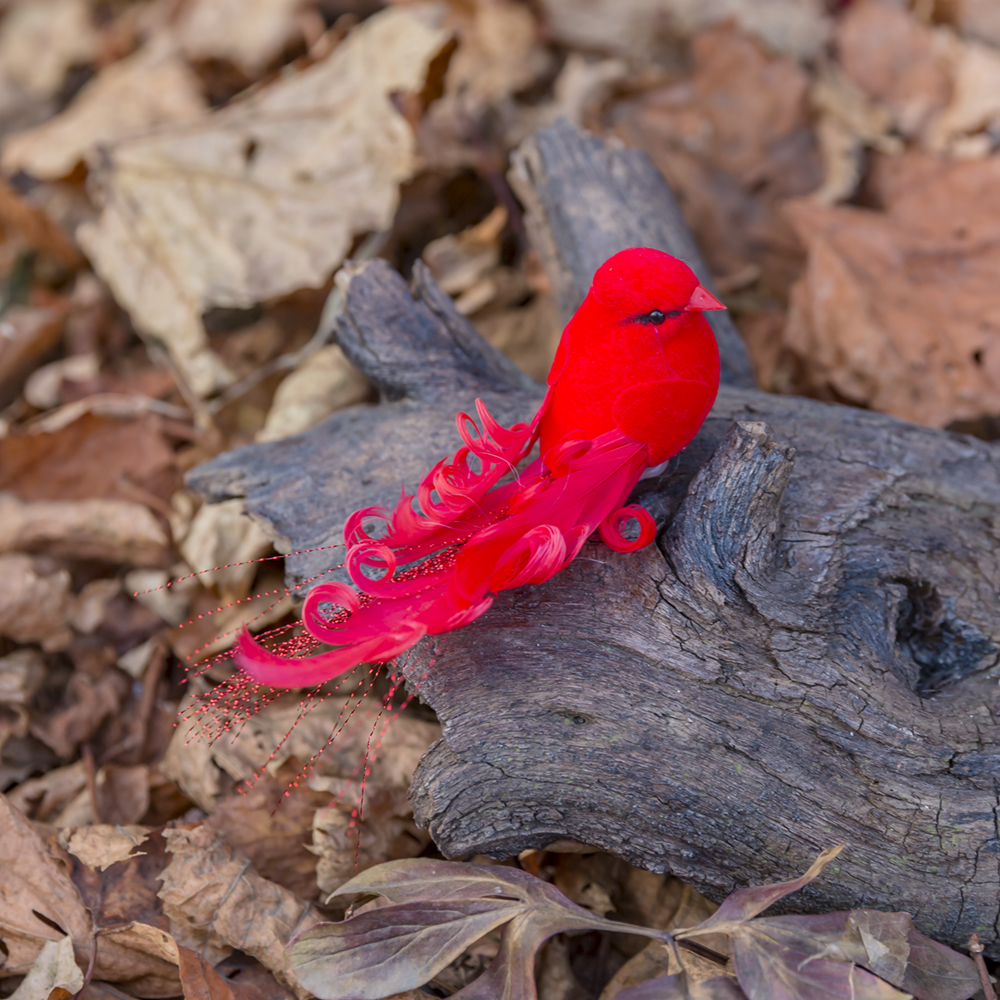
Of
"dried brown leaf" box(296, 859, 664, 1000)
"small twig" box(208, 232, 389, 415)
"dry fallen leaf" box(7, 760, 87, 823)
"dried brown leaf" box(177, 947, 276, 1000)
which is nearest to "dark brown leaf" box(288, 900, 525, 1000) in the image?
"dried brown leaf" box(296, 859, 664, 1000)

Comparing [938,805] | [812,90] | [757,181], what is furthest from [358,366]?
[812,90]

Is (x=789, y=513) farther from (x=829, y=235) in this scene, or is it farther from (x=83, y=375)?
(x=83, y=375)

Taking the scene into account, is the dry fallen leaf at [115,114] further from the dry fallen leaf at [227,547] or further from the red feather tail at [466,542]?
the red feather tail at [466,542]

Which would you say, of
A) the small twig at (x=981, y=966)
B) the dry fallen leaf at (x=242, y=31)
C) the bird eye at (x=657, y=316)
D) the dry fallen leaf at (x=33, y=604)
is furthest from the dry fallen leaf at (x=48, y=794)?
the dry fallen leaf at (x=242, y=31)

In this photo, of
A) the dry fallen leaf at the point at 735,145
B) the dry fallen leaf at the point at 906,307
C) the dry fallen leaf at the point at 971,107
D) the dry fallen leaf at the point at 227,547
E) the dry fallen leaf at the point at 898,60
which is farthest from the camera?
the dry fallen leaf at the point at 898,60

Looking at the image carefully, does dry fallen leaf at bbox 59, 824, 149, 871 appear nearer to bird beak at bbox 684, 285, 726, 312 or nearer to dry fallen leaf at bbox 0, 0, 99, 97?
bird beak at bbox 684, 285, 726, 312
